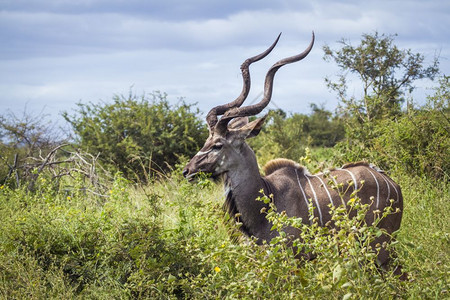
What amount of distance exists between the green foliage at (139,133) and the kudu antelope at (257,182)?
5.72 metres

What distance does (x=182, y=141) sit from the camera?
10.5 m

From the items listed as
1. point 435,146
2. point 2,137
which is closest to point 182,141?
point 2,137

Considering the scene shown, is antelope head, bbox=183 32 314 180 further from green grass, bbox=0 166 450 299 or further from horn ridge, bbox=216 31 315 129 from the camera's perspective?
green grass, bbox=0 166 450 299

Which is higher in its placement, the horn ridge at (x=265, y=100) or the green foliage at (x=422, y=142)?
the horn ridge at (x=265, y=100)

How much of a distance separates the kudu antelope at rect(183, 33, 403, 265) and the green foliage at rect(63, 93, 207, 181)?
18.8 ft

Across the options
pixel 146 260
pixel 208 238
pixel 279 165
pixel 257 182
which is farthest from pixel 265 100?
pixel 146 260

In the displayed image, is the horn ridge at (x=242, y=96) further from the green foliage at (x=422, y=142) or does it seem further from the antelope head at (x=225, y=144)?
the green foliage at (x=422, y=142)

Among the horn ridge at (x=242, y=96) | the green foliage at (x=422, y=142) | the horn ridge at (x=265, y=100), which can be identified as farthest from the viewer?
the green foliage at (x=422, y=142)

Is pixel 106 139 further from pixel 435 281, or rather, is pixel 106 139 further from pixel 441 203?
pixel 435 281

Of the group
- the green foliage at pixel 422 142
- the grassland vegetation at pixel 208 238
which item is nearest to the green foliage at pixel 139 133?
the grassland vegetation at pixel 208 238

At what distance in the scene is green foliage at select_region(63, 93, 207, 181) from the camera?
10484mm

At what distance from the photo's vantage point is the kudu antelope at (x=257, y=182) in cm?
454

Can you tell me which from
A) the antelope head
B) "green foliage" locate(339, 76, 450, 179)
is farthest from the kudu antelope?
"green foliage" locate(339, 76, 450, 179)

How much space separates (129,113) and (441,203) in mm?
6885
